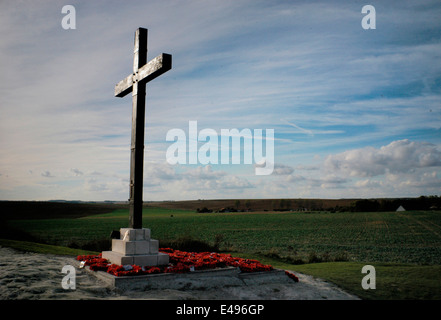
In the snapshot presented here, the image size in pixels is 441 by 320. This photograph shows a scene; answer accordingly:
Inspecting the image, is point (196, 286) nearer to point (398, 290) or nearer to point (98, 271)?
point (98, 271)

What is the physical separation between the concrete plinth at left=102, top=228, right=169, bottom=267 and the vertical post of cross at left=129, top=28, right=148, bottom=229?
0.33 m

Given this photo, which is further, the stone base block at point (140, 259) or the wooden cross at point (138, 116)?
the wooden cross at point (138, 116)

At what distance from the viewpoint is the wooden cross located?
28.9ft

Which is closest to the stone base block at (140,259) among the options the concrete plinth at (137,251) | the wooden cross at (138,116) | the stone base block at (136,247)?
the concrete plinth at (137,251)

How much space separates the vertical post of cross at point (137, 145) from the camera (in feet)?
29.1

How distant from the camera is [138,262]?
828 centimetres

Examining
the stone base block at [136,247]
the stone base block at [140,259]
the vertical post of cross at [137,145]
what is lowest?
the stone base block at [140,259]

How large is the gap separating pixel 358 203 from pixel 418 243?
62.0 m

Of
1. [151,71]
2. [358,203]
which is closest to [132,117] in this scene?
[151,71]

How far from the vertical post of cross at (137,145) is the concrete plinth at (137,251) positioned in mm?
328

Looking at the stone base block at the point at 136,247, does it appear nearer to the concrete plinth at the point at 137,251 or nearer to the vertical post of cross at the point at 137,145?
the concrete plinth at the point at 137,251

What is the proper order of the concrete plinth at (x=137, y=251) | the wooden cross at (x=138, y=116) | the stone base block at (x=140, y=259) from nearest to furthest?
1. the stone base block at (x=140, y=259)
2. the concrete plinth at (x=137, y=251)
3. the wooden cross at (x=138, y=116)

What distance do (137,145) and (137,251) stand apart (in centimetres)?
266
